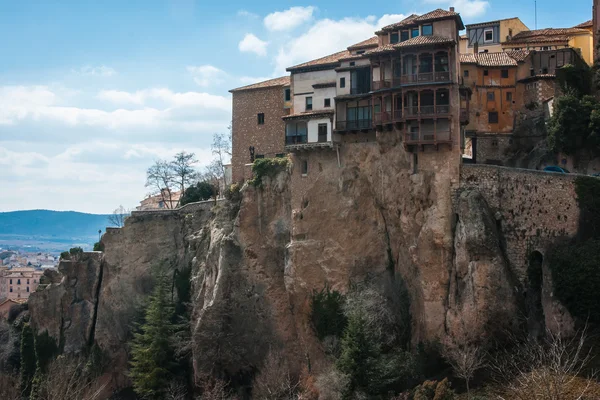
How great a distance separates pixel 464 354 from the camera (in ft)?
147

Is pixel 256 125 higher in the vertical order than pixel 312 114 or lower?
higher

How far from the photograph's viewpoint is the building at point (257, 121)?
64.6 meters

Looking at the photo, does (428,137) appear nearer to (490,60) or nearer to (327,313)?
(327,313)

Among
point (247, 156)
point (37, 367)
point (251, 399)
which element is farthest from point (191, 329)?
point (37, 367)

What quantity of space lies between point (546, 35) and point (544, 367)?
4056 centimetres

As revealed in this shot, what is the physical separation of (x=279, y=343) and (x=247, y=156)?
51.0ft

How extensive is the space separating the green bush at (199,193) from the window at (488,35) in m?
27.4

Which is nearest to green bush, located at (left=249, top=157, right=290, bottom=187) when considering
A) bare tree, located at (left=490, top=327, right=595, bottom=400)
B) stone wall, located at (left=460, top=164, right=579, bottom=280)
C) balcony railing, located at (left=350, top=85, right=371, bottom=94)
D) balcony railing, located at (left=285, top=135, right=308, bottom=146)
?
balcony railing, located at (left=285, top=135, right=308, bottom=146)

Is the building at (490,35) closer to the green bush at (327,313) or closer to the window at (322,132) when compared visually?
the window at (322,132)

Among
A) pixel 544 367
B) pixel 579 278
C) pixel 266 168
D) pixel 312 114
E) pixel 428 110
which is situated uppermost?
pixel 312 114

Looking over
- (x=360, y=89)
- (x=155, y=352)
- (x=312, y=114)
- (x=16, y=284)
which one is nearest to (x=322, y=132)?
(x=312, y=114)

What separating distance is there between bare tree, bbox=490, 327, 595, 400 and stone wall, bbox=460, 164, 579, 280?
5.24m

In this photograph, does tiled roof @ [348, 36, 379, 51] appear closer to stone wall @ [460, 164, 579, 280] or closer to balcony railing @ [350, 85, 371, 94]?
balcony railing @ [350, 85, 371, 94]

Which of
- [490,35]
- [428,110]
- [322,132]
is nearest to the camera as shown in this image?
[428,110]
